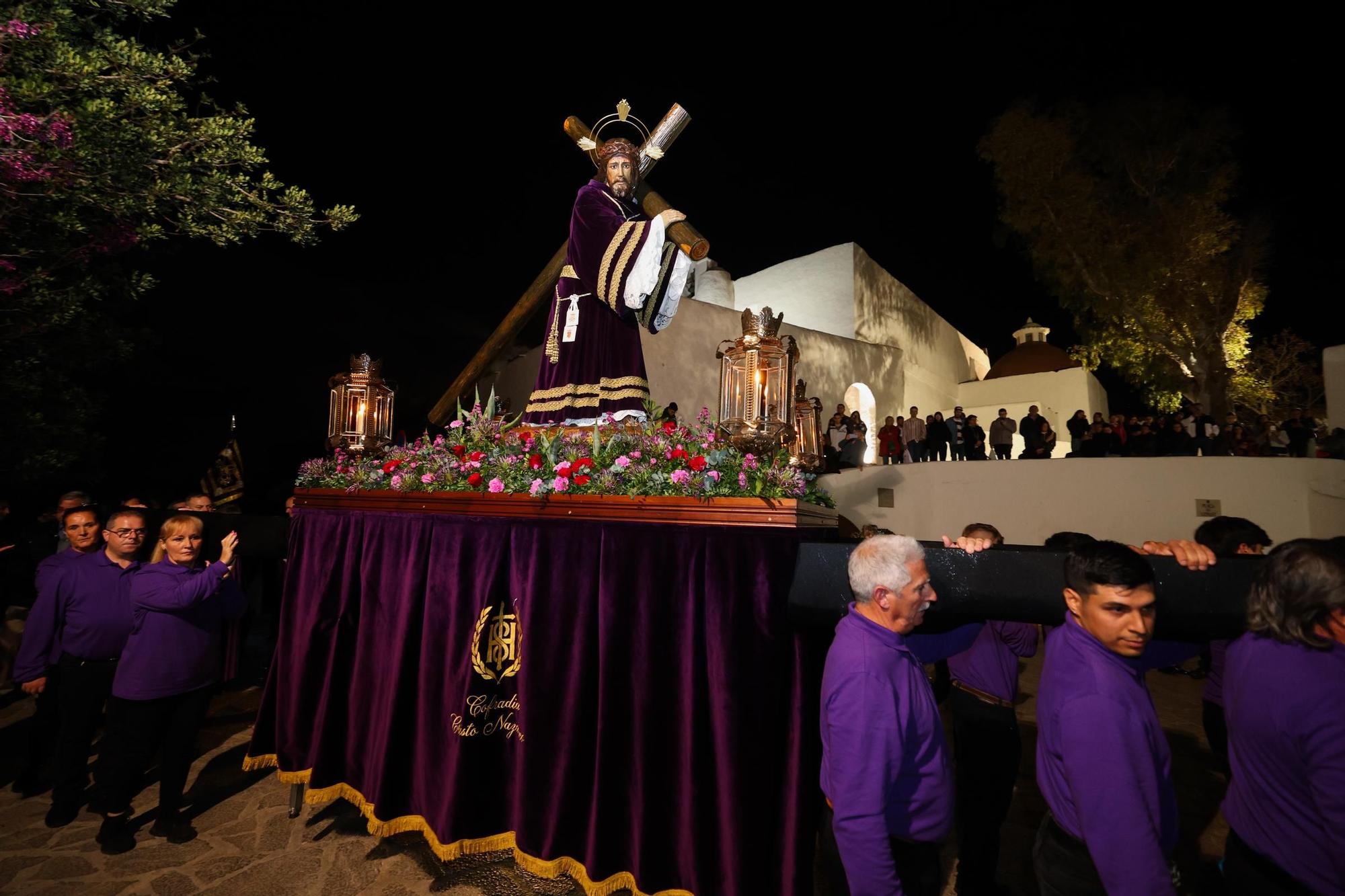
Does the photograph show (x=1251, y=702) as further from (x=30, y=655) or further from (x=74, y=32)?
(x=74, y=32)

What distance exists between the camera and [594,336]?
3633mm

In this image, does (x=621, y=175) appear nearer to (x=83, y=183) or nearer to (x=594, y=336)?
(x=594, y=336)

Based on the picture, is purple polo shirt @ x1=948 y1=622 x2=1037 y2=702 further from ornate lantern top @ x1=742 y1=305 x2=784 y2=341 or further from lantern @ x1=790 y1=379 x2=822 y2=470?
ornate lantern top @ x1=742 y1=305 x2=784 y2=341

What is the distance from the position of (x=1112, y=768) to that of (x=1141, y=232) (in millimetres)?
22109

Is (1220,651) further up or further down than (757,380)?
further down

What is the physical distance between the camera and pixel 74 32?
5344 millimetres

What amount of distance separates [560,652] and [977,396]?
25.2m

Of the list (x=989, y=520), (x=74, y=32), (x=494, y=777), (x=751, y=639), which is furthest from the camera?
(x=989, y=520)

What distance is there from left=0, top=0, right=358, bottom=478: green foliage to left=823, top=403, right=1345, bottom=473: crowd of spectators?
9855 millimetres

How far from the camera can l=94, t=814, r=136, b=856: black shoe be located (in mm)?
3131

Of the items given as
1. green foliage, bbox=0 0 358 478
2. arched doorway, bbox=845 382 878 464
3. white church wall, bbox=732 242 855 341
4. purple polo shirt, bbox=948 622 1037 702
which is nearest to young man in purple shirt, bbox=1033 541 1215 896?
purple polo shirt, bbox=948 622 1037 702

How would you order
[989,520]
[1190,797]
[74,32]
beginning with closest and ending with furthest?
[1190,797] < [74,32] < [989,520]

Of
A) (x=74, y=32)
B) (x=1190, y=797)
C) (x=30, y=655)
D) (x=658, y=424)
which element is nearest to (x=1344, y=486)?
(x=1190, y=797)

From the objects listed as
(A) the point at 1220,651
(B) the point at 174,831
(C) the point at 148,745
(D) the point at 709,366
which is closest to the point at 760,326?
(A) the point at 1220,651
